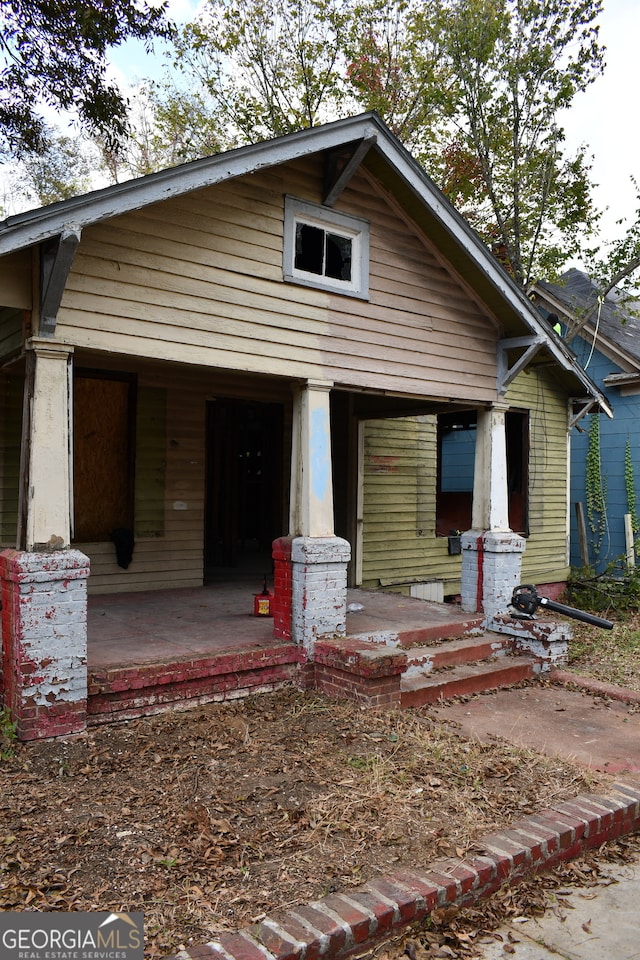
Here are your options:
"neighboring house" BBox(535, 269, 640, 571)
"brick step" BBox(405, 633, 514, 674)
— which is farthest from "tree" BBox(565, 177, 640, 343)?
"brick step" BBox(405, 633, 514, 674)

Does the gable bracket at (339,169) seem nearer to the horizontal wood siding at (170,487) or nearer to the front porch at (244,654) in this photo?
the horizontal wood siding at (170,487)

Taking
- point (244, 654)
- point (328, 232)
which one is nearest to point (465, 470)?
point (328, 232)

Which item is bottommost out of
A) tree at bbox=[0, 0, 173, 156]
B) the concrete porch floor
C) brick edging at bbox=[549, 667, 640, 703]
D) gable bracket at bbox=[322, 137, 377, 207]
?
brick edging at bbox=[549, 667, 640, 703]

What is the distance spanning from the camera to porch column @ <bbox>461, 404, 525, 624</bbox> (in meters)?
8.02

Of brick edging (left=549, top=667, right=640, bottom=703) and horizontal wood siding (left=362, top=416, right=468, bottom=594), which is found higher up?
horizontal wood siding (left=362, top=416, right=468, bottom=594)

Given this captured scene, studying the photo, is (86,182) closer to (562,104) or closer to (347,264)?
(562,104)

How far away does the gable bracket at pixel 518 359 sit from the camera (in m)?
7.84

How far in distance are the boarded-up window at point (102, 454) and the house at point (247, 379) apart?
0.02m

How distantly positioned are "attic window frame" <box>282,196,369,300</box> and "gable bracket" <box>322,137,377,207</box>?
13cm

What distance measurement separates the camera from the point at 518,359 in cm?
815

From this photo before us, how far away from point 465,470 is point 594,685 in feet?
25.1

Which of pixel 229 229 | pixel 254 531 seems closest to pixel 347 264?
pixel 229 229

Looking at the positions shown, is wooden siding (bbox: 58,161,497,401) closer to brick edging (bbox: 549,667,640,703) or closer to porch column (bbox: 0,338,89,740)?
porch column (bbox: 0,338,89,740)

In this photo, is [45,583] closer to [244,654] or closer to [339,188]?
[244,654]
